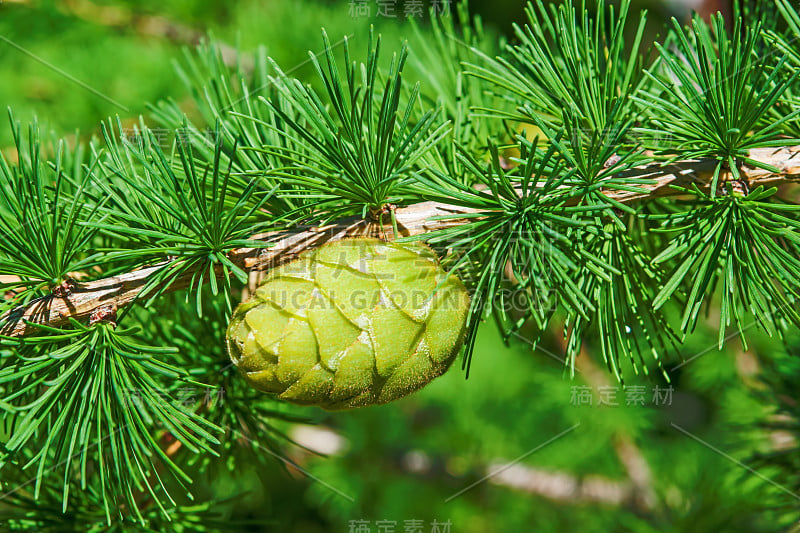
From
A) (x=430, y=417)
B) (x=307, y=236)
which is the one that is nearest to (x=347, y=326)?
(x=307, y=236)

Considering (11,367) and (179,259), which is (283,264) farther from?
(11,367)

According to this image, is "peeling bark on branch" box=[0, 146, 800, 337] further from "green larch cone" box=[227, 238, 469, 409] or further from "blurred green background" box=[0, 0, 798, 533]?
"blurred green background" box=[0, 0, 798, 533]

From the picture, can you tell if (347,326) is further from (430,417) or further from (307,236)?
(430,417)

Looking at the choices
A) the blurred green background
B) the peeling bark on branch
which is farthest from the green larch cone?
the blurred green background

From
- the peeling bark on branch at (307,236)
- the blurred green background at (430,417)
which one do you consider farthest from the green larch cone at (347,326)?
the blurred green background at (430,417)

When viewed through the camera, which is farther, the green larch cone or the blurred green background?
the blurred green background
